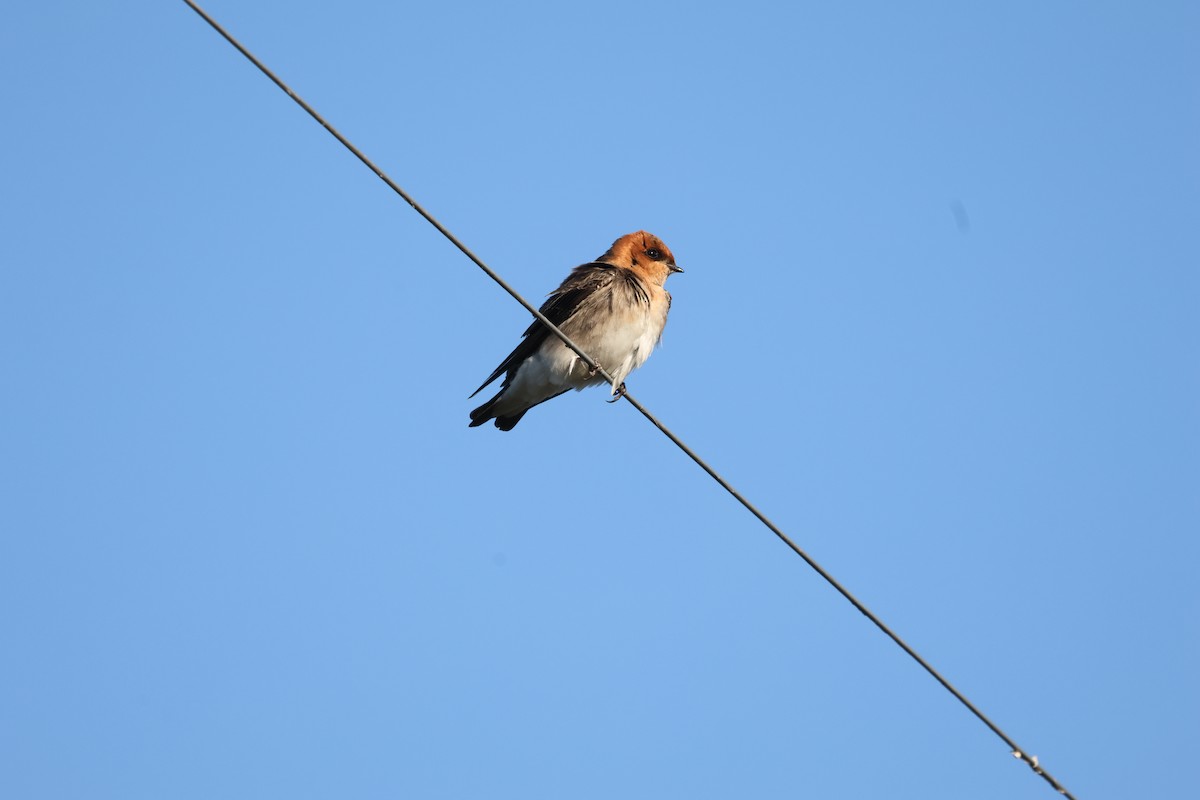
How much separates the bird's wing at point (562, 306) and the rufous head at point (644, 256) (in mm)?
367

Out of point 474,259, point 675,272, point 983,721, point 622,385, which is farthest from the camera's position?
point 675,272

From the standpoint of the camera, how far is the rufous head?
10.5 m

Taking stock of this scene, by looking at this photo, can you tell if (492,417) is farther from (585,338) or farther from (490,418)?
(585,338)

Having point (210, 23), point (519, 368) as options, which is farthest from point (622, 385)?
point (210, 23)

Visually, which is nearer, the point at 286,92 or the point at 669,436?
the point at 286,92

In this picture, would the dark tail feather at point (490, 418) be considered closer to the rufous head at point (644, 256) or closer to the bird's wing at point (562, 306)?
the bird's wing at point (562, 306)

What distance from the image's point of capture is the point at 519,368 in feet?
32.6

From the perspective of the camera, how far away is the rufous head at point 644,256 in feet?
34.3

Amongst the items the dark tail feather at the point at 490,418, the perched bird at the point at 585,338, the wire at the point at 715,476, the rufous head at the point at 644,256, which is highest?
the rufous head at the point at 644,256

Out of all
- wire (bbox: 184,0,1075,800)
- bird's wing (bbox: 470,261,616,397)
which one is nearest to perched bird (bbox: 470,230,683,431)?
bird's wing (bbox: 470,261,616,397)

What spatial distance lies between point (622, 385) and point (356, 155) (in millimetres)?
4895

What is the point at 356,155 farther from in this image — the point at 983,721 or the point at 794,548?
the point at 983,721

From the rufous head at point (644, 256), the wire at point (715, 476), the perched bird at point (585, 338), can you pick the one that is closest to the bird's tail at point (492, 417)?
the perched bird at point (585, 338)

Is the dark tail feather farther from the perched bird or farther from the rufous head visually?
the rufous head
